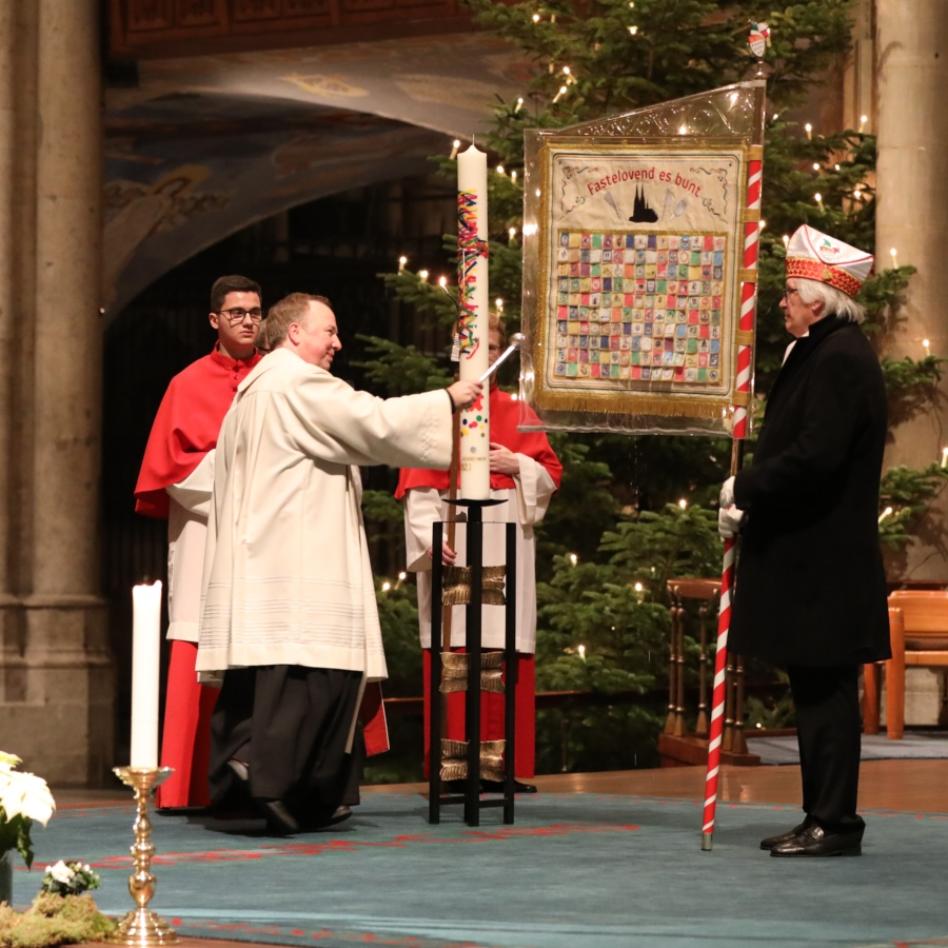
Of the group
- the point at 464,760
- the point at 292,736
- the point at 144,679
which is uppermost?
the point at 144,679

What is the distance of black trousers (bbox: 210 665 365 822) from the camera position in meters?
5.80

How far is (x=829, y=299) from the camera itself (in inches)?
215

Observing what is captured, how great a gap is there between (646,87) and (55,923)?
6921mm

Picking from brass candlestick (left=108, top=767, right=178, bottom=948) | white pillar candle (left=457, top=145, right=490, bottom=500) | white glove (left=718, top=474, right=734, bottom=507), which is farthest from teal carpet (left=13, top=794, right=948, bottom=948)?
white pillar candle (left=457, top=145, right=490, bottom=500)

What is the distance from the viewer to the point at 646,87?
10148 mm

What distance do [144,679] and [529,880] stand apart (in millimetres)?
1671

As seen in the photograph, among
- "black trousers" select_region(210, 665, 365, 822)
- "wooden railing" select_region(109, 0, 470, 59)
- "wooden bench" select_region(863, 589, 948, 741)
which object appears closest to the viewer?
"black trousers" select_region(210, 665, 365, 822)

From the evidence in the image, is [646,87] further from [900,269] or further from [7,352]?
[7,352]

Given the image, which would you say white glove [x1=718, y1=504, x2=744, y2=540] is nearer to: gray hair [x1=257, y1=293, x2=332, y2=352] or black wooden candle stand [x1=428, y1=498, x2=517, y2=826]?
black wooden candle stand [x1=428, y1=498, x2=517, y2=826]

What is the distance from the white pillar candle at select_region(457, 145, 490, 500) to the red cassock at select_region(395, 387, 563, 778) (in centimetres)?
119

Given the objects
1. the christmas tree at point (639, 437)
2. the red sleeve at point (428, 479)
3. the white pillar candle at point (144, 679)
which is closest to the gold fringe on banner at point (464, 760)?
the red sleeve at point (428, 479)

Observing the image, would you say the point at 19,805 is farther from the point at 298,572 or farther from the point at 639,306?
the point at 639,306

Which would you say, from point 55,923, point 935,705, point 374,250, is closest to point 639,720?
point 935,705

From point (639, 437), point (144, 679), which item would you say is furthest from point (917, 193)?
point (144, 679)
